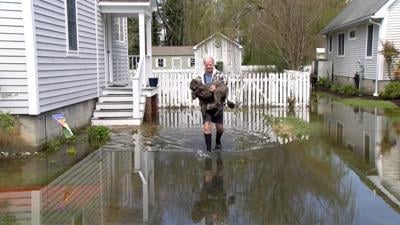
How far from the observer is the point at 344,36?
90.1 ft

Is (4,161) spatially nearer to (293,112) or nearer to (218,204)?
(218,204)

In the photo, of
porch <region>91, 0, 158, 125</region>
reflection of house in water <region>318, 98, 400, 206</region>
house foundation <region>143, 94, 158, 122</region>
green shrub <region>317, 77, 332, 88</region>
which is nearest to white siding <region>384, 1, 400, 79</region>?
reflection of house in water <region>318, 98, 400, 206</region>

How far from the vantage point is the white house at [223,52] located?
107 feet

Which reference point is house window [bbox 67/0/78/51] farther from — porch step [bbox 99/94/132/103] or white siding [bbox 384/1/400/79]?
white siding [bbox 384/1/400/79]

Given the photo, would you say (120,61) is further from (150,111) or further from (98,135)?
(98,135)

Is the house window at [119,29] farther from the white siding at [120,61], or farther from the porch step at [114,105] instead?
the porch step at [114,105]

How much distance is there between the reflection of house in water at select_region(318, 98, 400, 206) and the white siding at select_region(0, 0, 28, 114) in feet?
21.4

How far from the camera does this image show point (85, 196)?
19.8 ft

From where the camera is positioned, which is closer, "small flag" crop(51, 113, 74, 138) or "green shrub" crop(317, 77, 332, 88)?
"small flag" crop(51, 113, 74, 138)

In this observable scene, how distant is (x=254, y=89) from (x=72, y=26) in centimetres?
810

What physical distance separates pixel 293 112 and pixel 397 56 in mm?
7172

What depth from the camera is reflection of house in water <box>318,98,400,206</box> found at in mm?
6973

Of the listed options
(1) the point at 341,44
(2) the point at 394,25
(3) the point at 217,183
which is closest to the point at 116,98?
(3) the point at 217,183

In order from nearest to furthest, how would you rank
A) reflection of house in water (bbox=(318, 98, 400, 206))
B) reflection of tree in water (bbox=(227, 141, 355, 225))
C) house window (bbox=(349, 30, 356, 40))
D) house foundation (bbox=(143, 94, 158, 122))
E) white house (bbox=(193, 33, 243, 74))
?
reflection of tree in water (bbox=(227, 141, 355, 225)) → reflection of house in water (bbox=(318, 98, 400, 206)) → house foundation (bbox=(143, 94, 158, 122)) → house window (bbox=(349, 30, 356, 40)) → white house (bbox=(193, 33, 243, 74))
